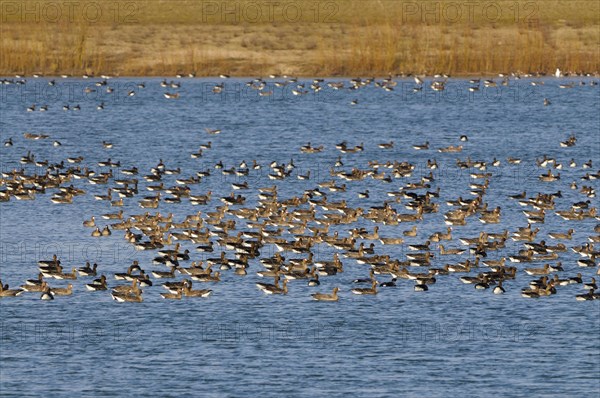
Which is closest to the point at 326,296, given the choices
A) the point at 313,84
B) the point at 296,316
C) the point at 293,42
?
the point at 296,316

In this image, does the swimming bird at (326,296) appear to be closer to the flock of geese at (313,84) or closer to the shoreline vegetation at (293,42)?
the flock of geese at (313,84)

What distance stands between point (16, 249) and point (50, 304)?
756 cm

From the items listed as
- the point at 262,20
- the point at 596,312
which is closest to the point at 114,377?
the point at 596,312

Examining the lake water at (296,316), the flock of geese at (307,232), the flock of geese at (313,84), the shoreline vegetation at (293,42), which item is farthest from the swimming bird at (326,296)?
the shoreline vegetation at (293,42)

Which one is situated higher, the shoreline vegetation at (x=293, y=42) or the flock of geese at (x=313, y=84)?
the shoreline vegetation at (x=293, y=42)

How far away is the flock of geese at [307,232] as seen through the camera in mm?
40844

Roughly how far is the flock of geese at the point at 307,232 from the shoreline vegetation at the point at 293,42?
3211 centimetres

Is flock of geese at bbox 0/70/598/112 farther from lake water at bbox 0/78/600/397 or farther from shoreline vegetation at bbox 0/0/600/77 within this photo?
lake water at bbox 0/78/600/397

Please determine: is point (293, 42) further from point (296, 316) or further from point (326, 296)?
point (296, 316)

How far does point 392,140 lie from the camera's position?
244 feet

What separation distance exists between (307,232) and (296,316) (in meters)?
11.3

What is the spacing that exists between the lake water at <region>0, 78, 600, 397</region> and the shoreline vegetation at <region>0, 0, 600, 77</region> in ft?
76.7

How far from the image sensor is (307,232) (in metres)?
48.4

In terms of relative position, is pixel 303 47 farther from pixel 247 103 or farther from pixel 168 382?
pixel 168 382
